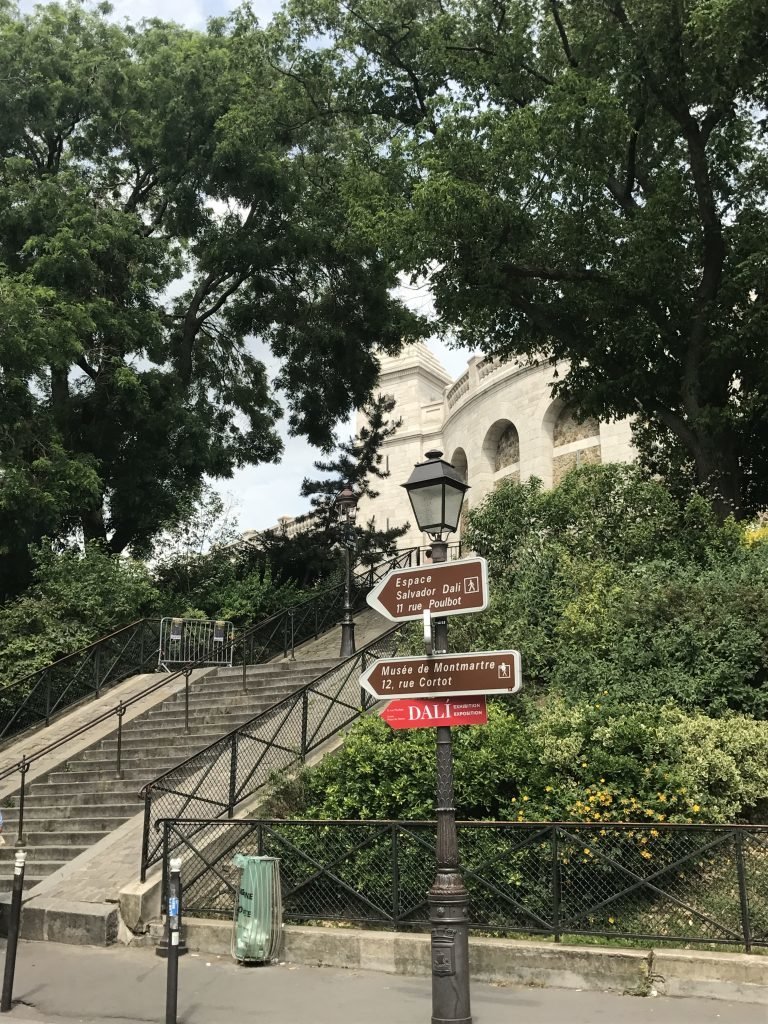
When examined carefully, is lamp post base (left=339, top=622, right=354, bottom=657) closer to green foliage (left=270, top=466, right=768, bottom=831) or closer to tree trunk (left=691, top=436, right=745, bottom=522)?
green foliage (left=270, top=466, right=768, bottom=831)

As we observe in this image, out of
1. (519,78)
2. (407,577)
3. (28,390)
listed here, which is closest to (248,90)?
(519,78)

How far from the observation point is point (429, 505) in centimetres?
665

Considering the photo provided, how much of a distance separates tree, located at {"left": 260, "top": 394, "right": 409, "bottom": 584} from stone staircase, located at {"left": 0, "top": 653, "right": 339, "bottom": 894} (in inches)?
327

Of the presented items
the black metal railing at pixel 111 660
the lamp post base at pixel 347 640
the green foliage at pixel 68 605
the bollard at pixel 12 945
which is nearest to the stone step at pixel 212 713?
the lamp post base at pixel 347 640

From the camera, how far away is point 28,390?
1969 centimetres

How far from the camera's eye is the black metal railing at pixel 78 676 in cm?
1577

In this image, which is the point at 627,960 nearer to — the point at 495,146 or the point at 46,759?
the point at 46,759

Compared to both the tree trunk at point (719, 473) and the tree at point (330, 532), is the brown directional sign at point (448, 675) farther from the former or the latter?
the tree at point (330, 532)

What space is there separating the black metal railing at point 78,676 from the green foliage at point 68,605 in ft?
1.29

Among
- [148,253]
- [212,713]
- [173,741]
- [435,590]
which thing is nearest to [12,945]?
[435,590]

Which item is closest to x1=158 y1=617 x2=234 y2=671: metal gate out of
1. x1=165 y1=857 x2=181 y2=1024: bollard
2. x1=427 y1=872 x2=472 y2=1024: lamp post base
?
x1=165 y1=857 x2=181 y2=1024: bollard

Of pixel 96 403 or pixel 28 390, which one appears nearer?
pixel 28 390

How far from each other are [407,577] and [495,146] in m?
11.2

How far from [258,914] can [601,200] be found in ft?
48.4
